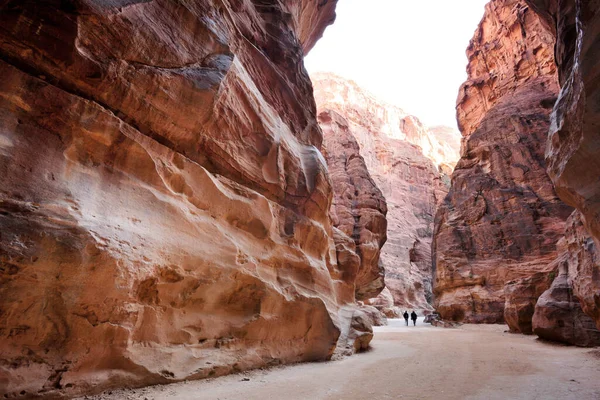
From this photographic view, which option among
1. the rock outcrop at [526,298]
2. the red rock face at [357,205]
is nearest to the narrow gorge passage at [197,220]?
the rock outcrop at [526,298]

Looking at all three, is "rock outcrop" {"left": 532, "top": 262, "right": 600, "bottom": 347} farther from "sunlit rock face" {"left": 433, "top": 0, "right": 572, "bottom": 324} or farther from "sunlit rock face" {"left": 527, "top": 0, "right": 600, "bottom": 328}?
"sunlit rock face" {"left": 433, "top": 0, "right": 572, "bottom": 324}

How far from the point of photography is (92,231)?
443cm

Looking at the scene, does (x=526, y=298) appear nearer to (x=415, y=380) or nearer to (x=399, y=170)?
(x=415, y=380)

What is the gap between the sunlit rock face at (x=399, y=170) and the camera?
160ft

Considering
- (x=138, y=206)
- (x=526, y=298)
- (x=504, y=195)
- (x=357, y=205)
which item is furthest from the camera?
(x=357, y=205)

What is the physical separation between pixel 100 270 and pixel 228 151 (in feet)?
11.8

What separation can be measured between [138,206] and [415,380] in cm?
600

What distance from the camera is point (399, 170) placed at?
68688mm

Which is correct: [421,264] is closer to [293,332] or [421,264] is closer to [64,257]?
[293,332]

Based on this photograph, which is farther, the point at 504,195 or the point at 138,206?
the point at 504,195

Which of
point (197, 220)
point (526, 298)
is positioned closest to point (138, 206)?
point (197, 220)

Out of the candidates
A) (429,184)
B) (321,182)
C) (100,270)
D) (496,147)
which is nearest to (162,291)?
(100,270)

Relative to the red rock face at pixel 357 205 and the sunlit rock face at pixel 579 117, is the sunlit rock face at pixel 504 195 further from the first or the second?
the sunlit rock face at pixel 579 117

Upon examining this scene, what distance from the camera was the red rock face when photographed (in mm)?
26641
